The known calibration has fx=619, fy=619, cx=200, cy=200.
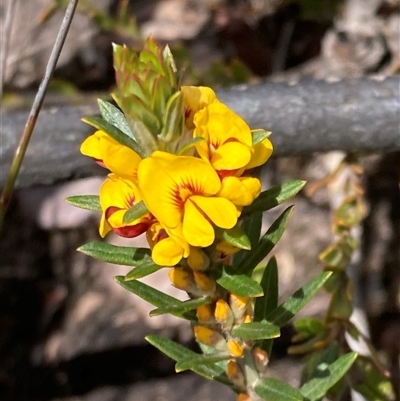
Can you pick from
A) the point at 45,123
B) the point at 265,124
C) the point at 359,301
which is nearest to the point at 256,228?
the point at 265,124

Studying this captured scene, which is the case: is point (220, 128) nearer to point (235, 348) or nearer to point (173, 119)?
point (173, 119)

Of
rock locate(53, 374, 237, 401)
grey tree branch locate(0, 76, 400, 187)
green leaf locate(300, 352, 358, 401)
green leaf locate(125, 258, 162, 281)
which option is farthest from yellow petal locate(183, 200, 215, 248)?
rock locate(53, 374, 237, 401)

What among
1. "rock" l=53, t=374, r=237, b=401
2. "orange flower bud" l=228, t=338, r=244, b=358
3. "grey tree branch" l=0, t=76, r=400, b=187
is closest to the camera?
"orange flower bud" l=228, t=338, r=244, b=358

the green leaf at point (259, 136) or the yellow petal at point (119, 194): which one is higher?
the green leaf at point (259, 136)

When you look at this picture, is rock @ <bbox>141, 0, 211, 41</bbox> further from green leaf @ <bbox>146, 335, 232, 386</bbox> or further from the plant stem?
green leaf @ <bbox>146, 335, 232, 386</bbox>

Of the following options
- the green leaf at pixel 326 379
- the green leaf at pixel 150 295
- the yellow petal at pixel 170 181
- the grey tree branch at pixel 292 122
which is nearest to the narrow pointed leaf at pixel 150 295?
the green leaf at pixel 150 295

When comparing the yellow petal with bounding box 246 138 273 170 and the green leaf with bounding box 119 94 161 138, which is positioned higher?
the green leaf with bounding box 119 94 161 138

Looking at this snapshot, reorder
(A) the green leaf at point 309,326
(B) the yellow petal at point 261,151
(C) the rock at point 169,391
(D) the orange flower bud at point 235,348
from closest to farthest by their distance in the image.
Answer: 1. (B) the yellow petal at point 261,151
2. (D) the orange flower bud at point 235,348
3. (A) the green leaf at point 309,326
4. (C) the rock at point 169,391

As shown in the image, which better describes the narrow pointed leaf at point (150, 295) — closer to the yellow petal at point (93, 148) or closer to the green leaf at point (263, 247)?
the green leaf at point (263, 247)
